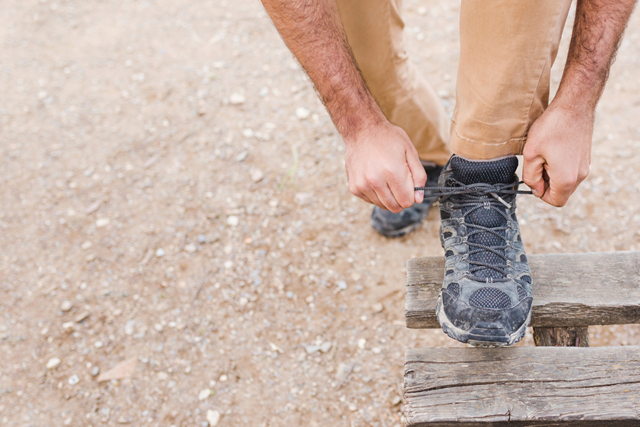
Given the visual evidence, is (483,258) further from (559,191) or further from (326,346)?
(326,346)

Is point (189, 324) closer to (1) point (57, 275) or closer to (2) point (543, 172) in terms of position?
(1) point (57, 275)

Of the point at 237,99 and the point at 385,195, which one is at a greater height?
the point at 385,195

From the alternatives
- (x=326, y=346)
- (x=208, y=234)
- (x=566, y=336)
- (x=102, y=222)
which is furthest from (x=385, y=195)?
(x=102, y=222)

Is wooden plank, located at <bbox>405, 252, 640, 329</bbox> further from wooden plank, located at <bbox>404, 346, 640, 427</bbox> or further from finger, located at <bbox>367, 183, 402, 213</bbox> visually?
finger, located at <bbox>367, 183, 402, 213</bbox>

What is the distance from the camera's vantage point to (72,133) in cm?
264

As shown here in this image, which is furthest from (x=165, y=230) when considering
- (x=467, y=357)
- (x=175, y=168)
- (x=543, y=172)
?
(x=543, y=172)

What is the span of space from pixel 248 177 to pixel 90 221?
Answer: 0.82m

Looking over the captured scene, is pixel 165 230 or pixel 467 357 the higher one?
pixel 467 357

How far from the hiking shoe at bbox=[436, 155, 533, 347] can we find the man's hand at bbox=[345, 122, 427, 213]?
0.15m

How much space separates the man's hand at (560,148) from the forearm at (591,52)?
1.5 inches

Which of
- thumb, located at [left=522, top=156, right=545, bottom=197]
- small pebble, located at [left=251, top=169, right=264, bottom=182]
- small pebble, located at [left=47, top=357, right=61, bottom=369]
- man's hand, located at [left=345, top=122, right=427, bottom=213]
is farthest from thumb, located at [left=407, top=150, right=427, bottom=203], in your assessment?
small pebble, located at [left=47, top=357, right=61, bottom=369]

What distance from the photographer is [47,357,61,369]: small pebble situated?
1.80m

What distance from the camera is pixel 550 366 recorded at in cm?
115

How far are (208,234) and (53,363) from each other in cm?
82
